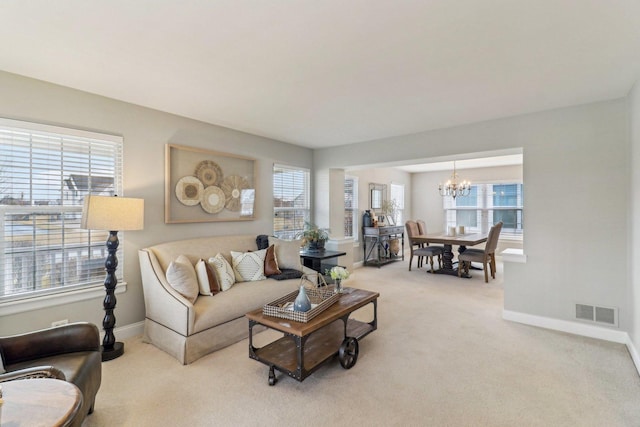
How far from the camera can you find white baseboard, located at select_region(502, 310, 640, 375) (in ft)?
9.48

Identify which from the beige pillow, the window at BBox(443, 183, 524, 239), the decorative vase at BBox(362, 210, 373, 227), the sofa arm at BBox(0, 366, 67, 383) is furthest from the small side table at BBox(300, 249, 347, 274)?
the window at BBox(443, 183, 524, 239)

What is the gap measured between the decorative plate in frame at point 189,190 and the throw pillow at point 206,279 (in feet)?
2.92

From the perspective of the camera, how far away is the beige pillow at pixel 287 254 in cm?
394

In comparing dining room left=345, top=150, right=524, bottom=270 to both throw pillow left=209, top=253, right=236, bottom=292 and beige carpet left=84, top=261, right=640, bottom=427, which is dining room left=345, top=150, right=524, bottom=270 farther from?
beige carpet left=84, top=261, right=640, bottom=427

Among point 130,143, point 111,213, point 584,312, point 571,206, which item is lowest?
point 584,312

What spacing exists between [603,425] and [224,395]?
243 cm

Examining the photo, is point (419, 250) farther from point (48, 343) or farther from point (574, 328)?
point (48, 343)

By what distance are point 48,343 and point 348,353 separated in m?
2.04

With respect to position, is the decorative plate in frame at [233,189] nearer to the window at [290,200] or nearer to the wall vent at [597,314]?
the window at [290,200]

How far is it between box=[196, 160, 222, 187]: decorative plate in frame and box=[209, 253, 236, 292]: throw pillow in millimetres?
1060

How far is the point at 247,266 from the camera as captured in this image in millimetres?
3541

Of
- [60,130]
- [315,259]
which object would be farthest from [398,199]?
[60,130]

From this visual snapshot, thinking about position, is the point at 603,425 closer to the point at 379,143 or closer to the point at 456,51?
the point at 456,51

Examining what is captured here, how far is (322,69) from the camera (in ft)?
7.78
